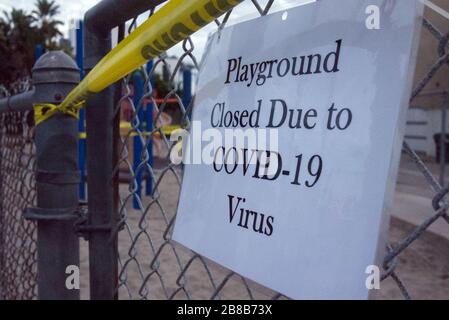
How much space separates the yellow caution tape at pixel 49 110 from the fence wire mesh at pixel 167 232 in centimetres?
16

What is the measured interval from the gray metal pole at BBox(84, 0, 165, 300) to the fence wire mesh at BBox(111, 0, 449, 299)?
4cm

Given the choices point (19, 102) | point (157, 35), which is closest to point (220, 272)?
point (19, 102)

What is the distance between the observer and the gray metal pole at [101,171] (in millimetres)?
1144

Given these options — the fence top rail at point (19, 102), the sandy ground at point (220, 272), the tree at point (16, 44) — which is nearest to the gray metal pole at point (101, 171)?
the fence top rail at point (19, 102)

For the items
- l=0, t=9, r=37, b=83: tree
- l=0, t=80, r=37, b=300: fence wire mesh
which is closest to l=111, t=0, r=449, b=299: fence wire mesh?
l=0, t=80, r=37, b=300: fence wire mesh

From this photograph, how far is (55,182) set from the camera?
1.33m

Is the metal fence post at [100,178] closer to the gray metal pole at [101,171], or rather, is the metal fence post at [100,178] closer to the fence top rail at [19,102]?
the gray metal pole at [101,171]

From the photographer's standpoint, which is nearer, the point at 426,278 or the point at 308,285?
the point at 308,285

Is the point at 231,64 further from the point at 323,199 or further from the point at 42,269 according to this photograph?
the point at 42,269

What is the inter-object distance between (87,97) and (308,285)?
769 millimetres

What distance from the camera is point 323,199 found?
0.61 meters

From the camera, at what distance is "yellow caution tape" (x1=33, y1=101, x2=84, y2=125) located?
4.31 feet

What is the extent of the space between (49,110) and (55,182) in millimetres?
214
